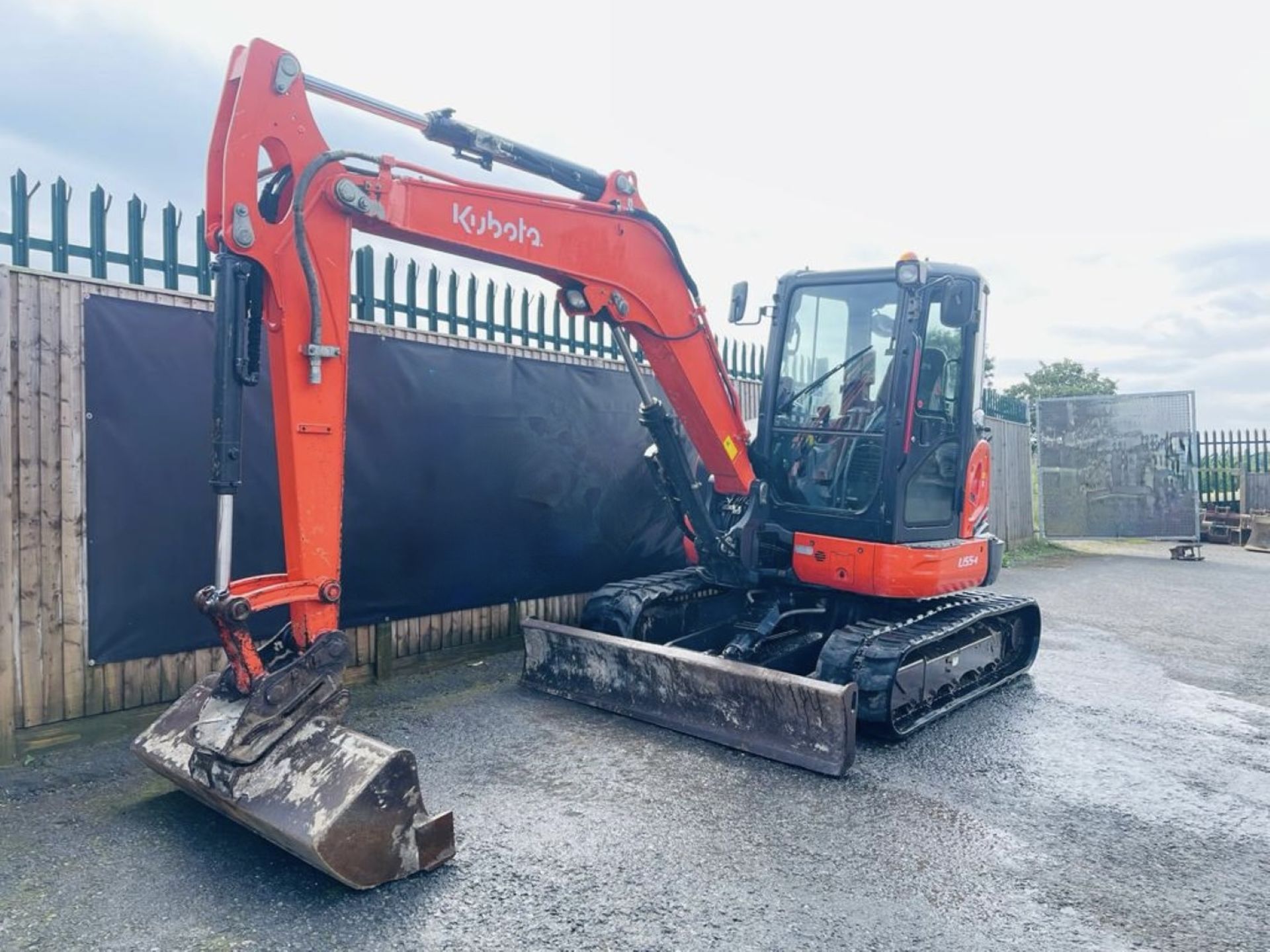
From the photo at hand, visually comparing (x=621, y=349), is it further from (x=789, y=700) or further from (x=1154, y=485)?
(x=1154, y=485)

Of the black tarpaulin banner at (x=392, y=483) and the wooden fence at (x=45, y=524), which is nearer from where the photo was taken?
the wooden fence at (x=45, y=524)

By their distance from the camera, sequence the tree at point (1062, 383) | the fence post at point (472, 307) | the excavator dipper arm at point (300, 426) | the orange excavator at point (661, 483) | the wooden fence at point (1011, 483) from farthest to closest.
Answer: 1. the tree at point (1062, 383)
2. the wooden fence at point (1011, 483)
3. the fence post at point (472, 307)
4. the orange excavator at point (661, 483)
5. the excavator dipper arm at point (300, 426)

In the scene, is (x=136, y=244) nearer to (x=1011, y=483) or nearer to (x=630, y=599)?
(x=630, y=599)

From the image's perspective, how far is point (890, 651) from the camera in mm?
4602

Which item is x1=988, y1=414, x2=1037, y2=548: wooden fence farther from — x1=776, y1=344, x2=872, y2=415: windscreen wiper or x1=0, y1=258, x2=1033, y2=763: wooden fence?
x1=0, y1=258, x2=1033, y2=763: wooden fence

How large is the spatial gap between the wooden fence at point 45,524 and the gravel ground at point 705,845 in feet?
0.90

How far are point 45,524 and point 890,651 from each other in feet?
13.9

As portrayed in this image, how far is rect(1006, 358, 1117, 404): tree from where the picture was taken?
93.0 ft

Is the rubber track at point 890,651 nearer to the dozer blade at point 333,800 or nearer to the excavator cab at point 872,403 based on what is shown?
the excavator cab at point 872,403

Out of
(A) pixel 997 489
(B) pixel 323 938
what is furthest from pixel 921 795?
(A) pixel 997 489

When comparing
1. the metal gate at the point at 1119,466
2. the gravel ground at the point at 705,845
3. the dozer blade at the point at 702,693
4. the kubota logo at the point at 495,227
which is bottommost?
the gravel ground at the point at 705,845

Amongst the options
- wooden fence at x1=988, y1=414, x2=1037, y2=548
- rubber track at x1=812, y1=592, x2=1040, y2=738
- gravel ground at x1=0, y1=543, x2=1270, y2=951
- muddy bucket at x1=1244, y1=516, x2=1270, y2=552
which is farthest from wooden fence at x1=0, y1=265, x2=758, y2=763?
muddy bucket at x1=1244, y1=516, x2=1270, y2=552

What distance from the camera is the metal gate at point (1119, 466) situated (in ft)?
45.7

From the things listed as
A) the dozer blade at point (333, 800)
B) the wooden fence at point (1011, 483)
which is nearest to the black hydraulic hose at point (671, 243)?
the dozer blade at point (333, 800)
